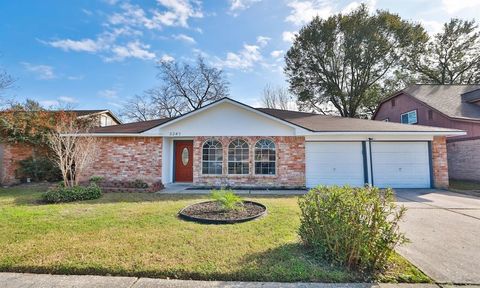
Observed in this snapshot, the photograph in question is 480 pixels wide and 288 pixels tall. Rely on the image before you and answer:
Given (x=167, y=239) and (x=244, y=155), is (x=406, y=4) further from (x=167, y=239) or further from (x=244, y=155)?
(x=167, y=239)

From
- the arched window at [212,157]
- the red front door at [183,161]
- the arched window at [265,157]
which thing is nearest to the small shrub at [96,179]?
the red front door at [183,161]

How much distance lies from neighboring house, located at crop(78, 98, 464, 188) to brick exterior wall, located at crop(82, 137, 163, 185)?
50 mm

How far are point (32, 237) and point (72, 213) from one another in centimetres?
196

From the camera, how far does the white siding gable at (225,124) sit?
449 inches

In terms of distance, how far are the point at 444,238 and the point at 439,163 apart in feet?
27.8

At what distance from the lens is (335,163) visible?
11.5 m

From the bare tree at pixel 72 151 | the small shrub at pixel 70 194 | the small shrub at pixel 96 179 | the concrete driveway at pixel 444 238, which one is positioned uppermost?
the bare tree at pixel 72 151

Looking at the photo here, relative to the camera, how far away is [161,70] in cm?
2992

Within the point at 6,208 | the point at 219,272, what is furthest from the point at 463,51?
the point at 6,208

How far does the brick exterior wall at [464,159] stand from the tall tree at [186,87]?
23019 mm

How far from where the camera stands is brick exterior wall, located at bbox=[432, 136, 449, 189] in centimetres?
1126

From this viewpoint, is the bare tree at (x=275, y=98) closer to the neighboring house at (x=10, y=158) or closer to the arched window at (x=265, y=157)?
the arched window at (x=265, y=157)

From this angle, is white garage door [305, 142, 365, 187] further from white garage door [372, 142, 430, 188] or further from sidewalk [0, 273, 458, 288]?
sidewalk [0, 273, 458, 288]

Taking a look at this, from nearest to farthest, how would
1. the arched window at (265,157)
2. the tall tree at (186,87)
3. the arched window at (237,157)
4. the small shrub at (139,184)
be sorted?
the small shrub at (139,184) < the arched window at (265,157) < the arched window at (237,157) < the tall tree at (186,87)
